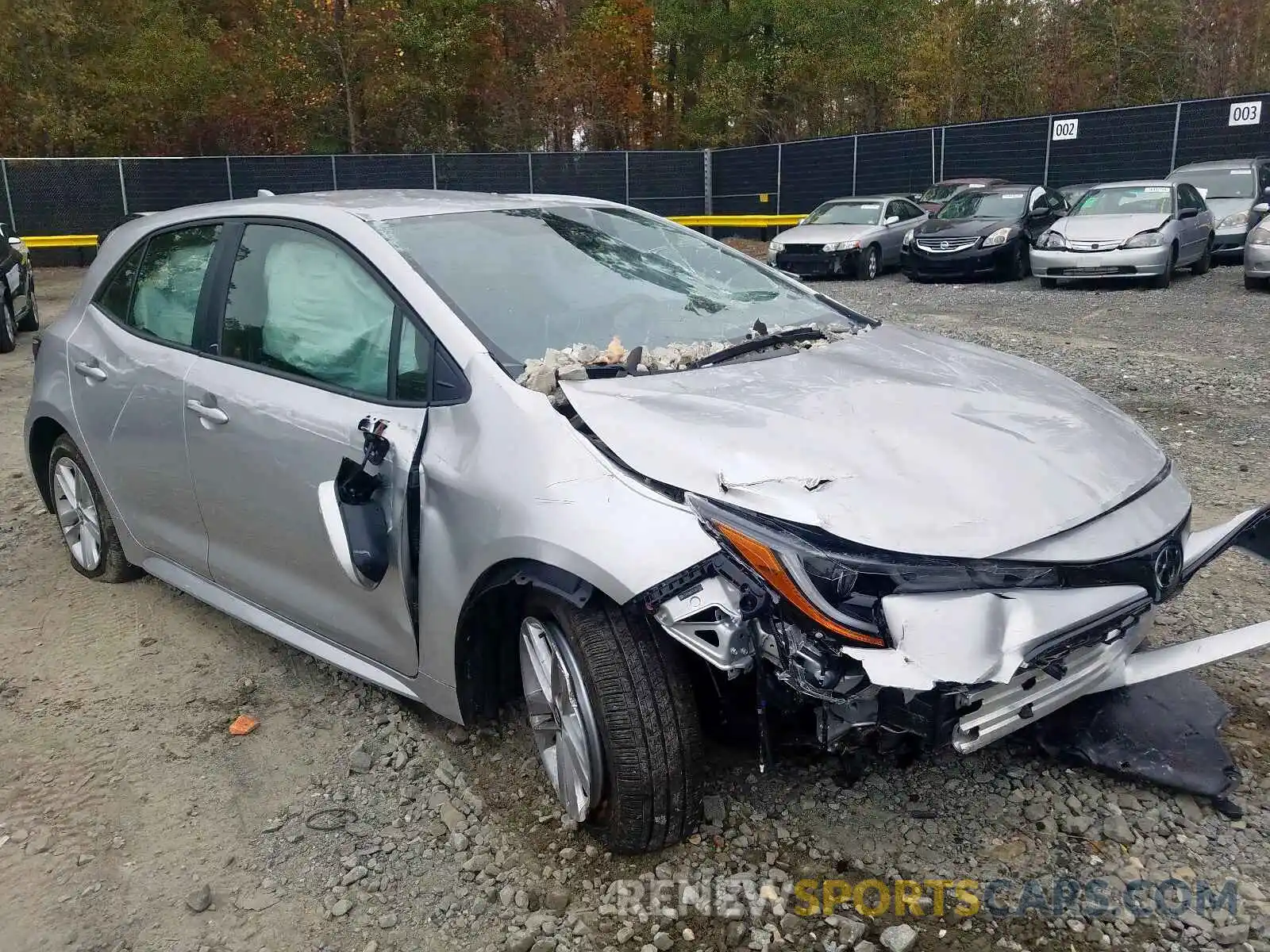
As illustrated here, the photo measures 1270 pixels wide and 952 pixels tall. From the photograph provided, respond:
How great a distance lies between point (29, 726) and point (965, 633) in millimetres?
3091

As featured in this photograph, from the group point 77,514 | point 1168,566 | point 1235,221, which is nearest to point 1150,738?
point 1168,566

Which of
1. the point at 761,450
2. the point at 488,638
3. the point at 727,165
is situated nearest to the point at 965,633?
the point at 761,450

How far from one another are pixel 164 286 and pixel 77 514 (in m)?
1.30

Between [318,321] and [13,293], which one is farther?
[13,293]

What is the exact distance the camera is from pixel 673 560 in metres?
2.33

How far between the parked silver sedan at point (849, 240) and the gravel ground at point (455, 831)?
44.9 feet

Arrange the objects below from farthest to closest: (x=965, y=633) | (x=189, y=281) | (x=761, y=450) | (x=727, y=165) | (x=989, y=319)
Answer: (x=727, y=165)
(x=989, y=319)
(x=189, y=281)
(x=761, y=450)
(x=965, y=633)

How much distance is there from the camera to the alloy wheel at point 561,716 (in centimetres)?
257

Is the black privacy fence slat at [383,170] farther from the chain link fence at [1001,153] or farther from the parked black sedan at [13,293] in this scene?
the parked black sedan at [13,293]

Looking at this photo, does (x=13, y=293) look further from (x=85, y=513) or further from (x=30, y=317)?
(x=85, y=513)

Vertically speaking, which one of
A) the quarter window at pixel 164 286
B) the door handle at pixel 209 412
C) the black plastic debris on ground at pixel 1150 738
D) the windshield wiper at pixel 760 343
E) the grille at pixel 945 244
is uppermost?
the quarter window at pixel 164 286

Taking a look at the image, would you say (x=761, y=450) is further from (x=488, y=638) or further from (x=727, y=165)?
(x=727, y=165)

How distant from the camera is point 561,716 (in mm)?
2693

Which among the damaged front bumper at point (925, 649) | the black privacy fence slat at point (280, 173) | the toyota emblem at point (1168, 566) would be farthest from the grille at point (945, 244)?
the damaged front bumper at point (925, 649)
